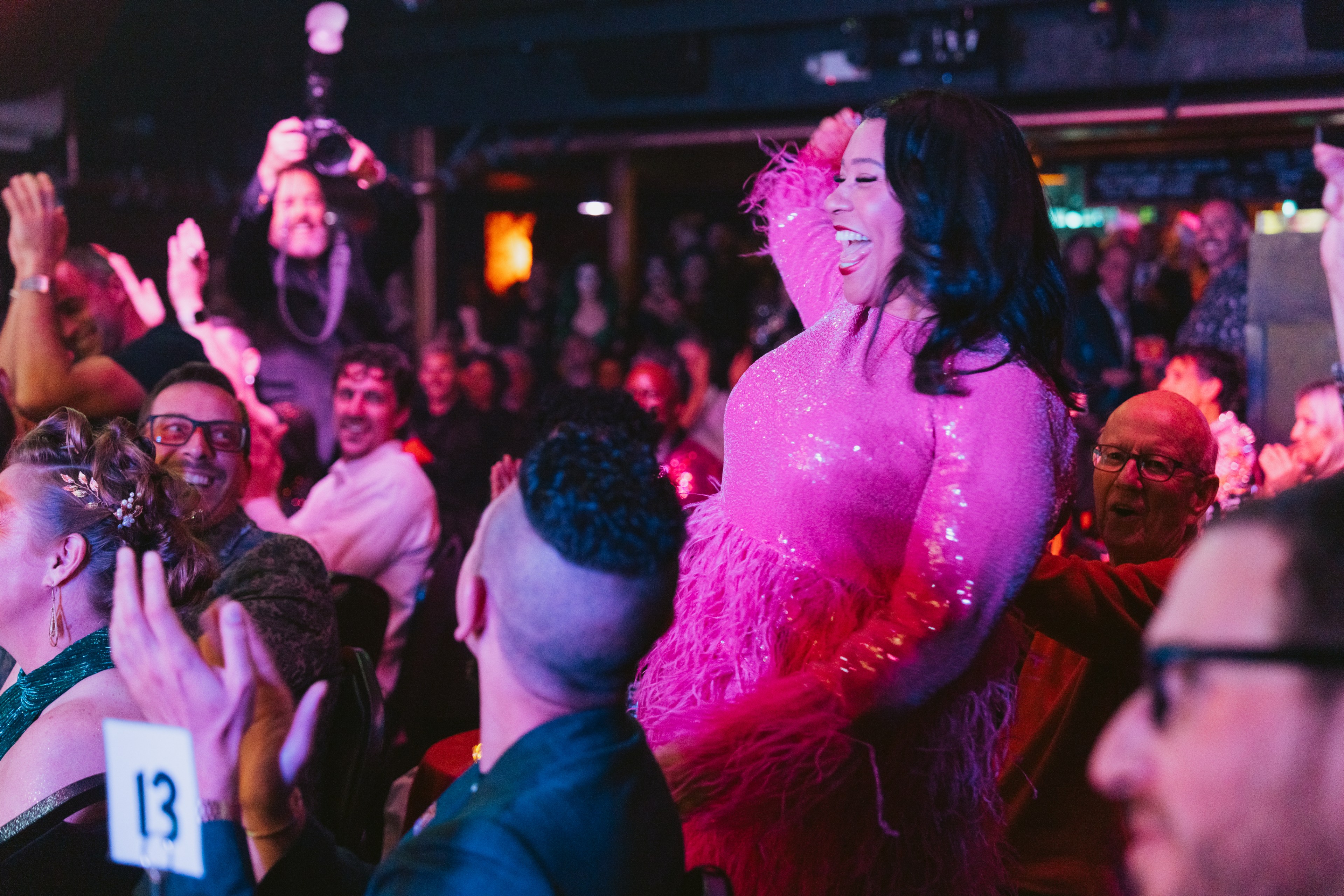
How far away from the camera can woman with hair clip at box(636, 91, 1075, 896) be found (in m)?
1.15

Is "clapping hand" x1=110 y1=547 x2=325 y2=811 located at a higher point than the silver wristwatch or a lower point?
lower

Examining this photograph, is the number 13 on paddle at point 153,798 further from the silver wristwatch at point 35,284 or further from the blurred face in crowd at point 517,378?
the blurred face in crowd at point 517,378

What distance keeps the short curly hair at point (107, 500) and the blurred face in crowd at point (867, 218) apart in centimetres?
107

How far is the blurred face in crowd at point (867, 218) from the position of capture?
1272 mm

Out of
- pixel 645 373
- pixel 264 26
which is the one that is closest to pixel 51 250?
pixel 645 373

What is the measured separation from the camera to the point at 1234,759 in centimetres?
61

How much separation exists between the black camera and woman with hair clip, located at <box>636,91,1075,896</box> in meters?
3.16

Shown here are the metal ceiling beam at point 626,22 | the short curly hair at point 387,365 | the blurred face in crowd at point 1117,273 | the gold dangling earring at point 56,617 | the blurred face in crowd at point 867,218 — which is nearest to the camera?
the blurred face in crowd at point 867,218

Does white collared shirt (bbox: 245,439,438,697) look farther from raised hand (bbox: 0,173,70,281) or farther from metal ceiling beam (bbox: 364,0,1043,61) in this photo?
metal ceiling beam (bbox: 364,0,1043,61)

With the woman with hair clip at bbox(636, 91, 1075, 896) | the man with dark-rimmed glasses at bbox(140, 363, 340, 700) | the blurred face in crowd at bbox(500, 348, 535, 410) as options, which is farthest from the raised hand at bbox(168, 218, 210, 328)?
the woman with hair clip at bbox(636, 91, 1075, 896)

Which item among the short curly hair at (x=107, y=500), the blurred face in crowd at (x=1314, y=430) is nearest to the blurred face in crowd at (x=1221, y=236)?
the blurred face in crowd at (x=1314, y=430)

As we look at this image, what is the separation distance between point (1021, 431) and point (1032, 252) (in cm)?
22

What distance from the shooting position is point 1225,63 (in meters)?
6.31

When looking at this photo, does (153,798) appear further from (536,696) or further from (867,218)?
(867,218)
